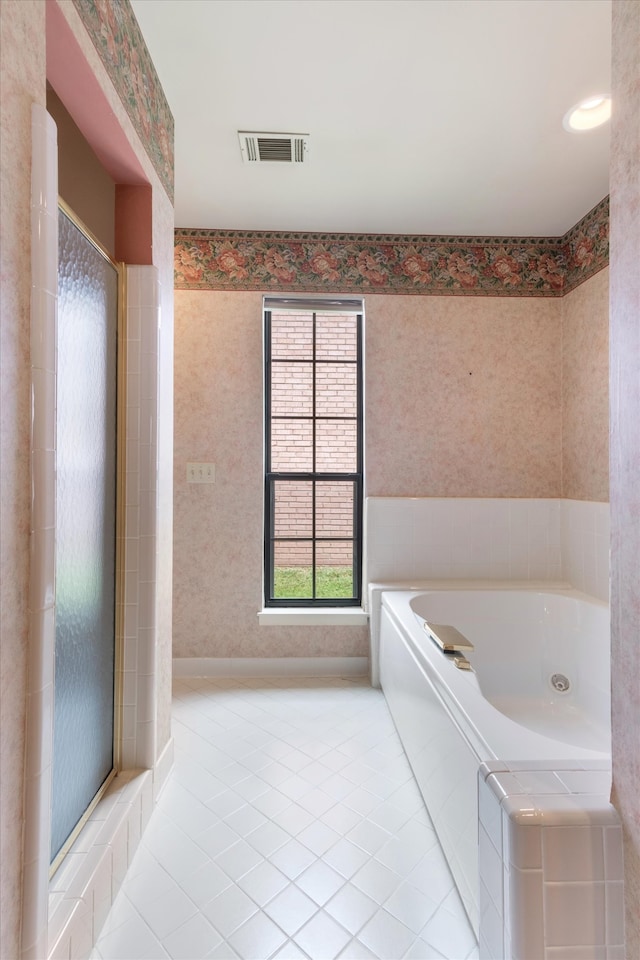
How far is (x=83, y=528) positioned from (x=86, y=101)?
3.52 ft

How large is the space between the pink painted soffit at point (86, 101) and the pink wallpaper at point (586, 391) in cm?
215

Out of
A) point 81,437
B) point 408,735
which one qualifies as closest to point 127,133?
point 81,437

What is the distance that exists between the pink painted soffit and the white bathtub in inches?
70.3

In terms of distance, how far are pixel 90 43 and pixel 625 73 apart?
45.1 inches

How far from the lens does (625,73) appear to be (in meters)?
0.81

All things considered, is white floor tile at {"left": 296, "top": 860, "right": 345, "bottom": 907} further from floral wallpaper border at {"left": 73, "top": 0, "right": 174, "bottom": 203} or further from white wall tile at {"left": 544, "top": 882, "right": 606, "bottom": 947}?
floral wallpaper border at {"left": 73, "top": 0, "right": 174, "bottom": 203}

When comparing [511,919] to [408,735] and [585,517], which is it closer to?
[408,735]

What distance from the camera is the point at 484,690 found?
2.21 meters

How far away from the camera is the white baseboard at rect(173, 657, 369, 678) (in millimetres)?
2596

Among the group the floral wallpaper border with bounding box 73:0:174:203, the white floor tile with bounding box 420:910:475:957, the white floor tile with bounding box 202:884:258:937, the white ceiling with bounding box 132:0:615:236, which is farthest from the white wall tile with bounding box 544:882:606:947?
the white ceiling with bounding box 132:0:615:236

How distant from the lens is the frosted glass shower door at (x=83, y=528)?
1.14 meters

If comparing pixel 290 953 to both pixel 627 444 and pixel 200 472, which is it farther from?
pixel 200 472

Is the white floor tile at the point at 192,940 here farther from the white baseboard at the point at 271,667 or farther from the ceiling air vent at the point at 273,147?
the ceiling air vent at the point at 273,147

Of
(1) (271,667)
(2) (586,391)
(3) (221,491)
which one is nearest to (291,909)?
(1) (271,667)
